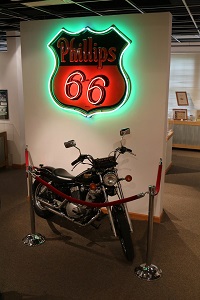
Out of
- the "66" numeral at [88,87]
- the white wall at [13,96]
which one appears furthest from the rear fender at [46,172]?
the white wall at [13,96]

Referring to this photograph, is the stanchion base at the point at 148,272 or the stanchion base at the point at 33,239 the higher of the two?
the stanchion base at the point at 33,239

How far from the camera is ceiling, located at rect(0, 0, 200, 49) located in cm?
436

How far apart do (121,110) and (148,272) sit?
6.82ft

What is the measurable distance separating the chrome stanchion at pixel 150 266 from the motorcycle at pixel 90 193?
0.66 feet

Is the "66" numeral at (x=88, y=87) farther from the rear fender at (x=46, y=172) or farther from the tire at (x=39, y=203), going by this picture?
the tire at (x=39, y=203)

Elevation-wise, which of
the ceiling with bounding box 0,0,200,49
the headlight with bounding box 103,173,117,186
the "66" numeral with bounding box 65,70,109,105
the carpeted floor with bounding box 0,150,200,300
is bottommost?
the carpeted floor with bounding box 0,150,200,300

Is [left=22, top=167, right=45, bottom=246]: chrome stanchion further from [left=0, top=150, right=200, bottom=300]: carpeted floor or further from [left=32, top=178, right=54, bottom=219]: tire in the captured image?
[left=32, top=178, right=54, bottom=219]: tire

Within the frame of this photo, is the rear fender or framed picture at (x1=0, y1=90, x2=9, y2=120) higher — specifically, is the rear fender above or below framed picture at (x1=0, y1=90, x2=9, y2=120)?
below

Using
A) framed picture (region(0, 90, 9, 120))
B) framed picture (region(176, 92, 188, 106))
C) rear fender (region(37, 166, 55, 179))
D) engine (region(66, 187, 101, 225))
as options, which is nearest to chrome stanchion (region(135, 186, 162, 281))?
engine (region(66, 187, 101, 225))

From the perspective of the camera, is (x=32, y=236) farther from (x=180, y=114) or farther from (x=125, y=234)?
(x=180, y=114)

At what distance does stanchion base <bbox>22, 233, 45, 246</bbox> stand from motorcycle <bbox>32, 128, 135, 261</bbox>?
14.1 inches

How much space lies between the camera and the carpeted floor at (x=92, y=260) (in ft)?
9.89

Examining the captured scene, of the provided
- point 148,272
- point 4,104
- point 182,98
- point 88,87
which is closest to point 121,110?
point 88,87

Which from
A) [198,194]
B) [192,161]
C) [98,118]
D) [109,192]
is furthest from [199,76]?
[109,192]
